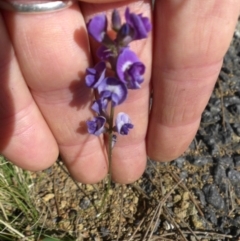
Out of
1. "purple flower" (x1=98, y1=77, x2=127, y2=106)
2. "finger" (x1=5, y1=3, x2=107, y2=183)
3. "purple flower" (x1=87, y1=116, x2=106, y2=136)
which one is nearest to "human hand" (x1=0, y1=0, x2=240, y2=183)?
"finger" (x1=5, y1=3, x2=107, y2=183)

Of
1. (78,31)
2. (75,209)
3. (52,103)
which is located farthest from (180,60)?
(75,209)

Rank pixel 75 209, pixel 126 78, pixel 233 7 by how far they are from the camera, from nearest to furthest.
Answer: pixel 126 78, pixel 233 7, pixel 75 209

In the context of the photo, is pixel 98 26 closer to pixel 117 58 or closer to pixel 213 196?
pixel 117 58

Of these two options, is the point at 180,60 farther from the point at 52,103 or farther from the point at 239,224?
the point at 239,224

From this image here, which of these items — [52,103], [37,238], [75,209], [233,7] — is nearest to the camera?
[233,7]

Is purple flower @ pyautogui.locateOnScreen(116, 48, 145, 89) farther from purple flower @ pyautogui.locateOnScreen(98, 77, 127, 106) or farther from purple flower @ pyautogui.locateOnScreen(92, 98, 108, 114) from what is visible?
purple flower @ pyautogui.locateOnScreen(92, 98, 108, 114)

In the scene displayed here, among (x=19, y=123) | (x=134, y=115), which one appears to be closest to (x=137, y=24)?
(x=134, y=115)

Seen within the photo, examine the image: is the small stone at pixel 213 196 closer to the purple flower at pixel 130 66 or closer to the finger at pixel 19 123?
the finger at pixel 19 123
